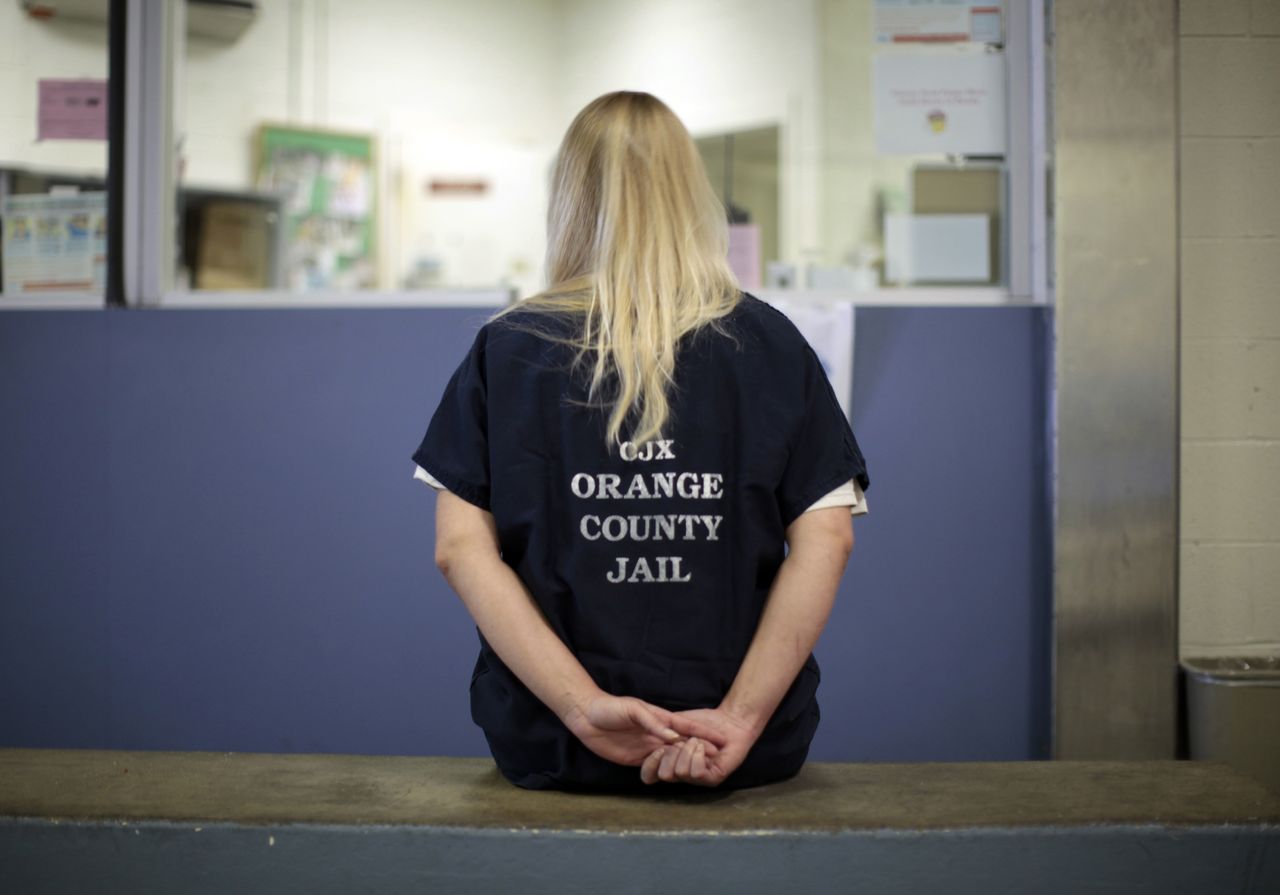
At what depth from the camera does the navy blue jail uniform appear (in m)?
1.30

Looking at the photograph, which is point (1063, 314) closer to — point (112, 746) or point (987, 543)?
point (987, 543)

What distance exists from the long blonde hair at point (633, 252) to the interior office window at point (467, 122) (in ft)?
8.40

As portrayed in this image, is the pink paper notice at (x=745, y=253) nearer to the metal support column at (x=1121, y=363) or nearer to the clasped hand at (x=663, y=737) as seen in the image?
the metal support column at (x=1121, y=363)

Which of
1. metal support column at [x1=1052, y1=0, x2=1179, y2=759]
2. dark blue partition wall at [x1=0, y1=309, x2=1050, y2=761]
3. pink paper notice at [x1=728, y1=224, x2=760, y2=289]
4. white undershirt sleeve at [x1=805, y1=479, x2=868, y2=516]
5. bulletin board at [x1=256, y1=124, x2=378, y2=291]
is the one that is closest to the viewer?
white undershirt sleeve at [x1=805, y1=479, x2=868, y2=516]

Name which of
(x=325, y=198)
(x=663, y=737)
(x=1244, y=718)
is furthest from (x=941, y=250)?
(x=325, y=198)

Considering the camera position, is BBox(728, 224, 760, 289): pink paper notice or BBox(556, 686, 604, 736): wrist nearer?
BBox(556, 686, 604, 736): wrist

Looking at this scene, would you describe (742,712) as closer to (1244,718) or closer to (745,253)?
(1244,718)

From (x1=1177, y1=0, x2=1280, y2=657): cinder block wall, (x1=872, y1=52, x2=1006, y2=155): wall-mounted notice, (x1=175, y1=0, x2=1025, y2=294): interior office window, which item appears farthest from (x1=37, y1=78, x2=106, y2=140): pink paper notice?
(x1=1177, y1=0, x2=1280, y2=657): cinder block wall

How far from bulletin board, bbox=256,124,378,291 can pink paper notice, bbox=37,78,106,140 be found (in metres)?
2.96

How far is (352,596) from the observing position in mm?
2625

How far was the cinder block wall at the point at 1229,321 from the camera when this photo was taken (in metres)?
2.56

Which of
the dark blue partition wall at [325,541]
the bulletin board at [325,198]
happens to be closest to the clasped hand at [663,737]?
the dark blue partition wall at [325,541]

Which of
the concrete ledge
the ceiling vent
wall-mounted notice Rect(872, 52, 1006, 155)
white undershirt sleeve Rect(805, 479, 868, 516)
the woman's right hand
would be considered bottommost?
the concrete ledge

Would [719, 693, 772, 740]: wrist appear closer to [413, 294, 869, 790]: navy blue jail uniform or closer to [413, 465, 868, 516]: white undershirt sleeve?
[413, 294, 869, 790]: navy blue jail uniform
